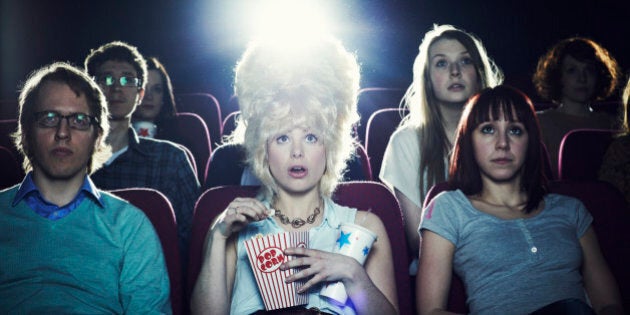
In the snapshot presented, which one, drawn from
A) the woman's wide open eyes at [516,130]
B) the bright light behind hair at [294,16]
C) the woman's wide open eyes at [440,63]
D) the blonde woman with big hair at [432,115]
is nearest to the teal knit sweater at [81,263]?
the blonde woman with big hair at [432,115]

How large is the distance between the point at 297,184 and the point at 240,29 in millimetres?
3192

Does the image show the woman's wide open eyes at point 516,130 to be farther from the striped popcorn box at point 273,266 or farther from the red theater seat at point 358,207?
the striped popcorn box at point 273,266

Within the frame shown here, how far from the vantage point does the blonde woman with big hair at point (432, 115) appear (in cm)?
203

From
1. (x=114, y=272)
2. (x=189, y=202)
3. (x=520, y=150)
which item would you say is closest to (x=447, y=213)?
(x=520, y=150)

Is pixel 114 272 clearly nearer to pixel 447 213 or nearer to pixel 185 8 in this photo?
pixel 447 213

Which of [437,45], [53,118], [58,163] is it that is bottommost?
[58,163]

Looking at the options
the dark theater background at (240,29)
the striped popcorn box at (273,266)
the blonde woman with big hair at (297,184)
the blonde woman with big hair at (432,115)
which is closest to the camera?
the striped popcorn box at (273,266)

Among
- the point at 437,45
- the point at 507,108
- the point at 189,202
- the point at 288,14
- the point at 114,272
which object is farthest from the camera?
the point at 288,14

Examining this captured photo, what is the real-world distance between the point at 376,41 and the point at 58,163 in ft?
10.9

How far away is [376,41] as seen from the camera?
4.36 m

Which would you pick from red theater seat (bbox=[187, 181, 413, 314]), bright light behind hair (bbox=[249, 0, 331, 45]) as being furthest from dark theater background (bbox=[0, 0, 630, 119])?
red theater seat (bbox=[187, 181, 413, 314])

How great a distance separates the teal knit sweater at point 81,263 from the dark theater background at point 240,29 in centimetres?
312

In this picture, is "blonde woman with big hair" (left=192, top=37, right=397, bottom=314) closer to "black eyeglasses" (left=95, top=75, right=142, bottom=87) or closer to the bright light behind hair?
"black eyeglasses" (left=95, top=75, right=142, bottom=87)

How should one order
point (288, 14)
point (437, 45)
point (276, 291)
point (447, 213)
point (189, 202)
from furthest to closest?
A: point (288, 14), point (437, 45), point (189, 202), point (447, 213), point (276, 291)
